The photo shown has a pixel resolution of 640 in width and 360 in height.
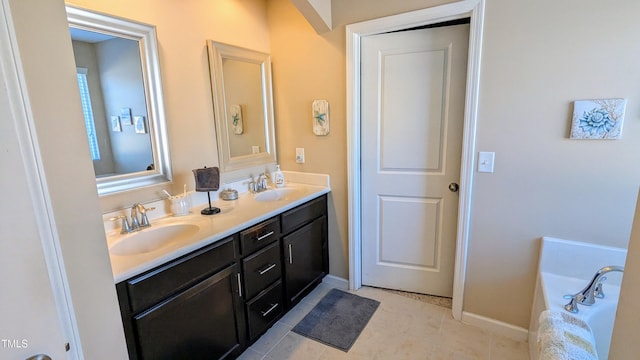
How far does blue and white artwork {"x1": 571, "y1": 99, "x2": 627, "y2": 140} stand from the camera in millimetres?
1517

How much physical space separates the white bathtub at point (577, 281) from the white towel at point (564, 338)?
0.12 m

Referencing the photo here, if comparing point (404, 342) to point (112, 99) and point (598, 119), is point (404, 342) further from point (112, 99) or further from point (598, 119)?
point (112, 99)

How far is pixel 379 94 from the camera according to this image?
2.25 metres

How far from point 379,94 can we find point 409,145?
17.0 inches

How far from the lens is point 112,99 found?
5.34 feet

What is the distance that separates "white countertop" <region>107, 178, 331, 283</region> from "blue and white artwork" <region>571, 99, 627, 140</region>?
1.62 metres

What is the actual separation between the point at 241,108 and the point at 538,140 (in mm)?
1953

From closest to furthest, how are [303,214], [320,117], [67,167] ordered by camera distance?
[67,167] < [303,214] < [320,117]

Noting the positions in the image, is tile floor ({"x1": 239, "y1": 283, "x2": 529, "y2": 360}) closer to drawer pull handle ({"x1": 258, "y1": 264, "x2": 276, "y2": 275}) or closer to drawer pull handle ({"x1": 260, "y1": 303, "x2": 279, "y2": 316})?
drawer pull handle ({"x1": 260, "y1": 303, "x2": 279, "y2": 316})

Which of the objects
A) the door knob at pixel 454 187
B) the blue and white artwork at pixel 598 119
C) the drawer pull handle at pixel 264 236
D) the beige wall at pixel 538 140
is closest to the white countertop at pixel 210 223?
the drawer pull handle at pixel 264 236

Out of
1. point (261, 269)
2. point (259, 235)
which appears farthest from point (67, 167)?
point (261, 269)

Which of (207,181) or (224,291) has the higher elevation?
(207,181)

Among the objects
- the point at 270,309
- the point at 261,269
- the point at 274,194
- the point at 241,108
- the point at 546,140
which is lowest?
the point at 270,309

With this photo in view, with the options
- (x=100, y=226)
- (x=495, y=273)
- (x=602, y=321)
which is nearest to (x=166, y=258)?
(x=100, y=226)
